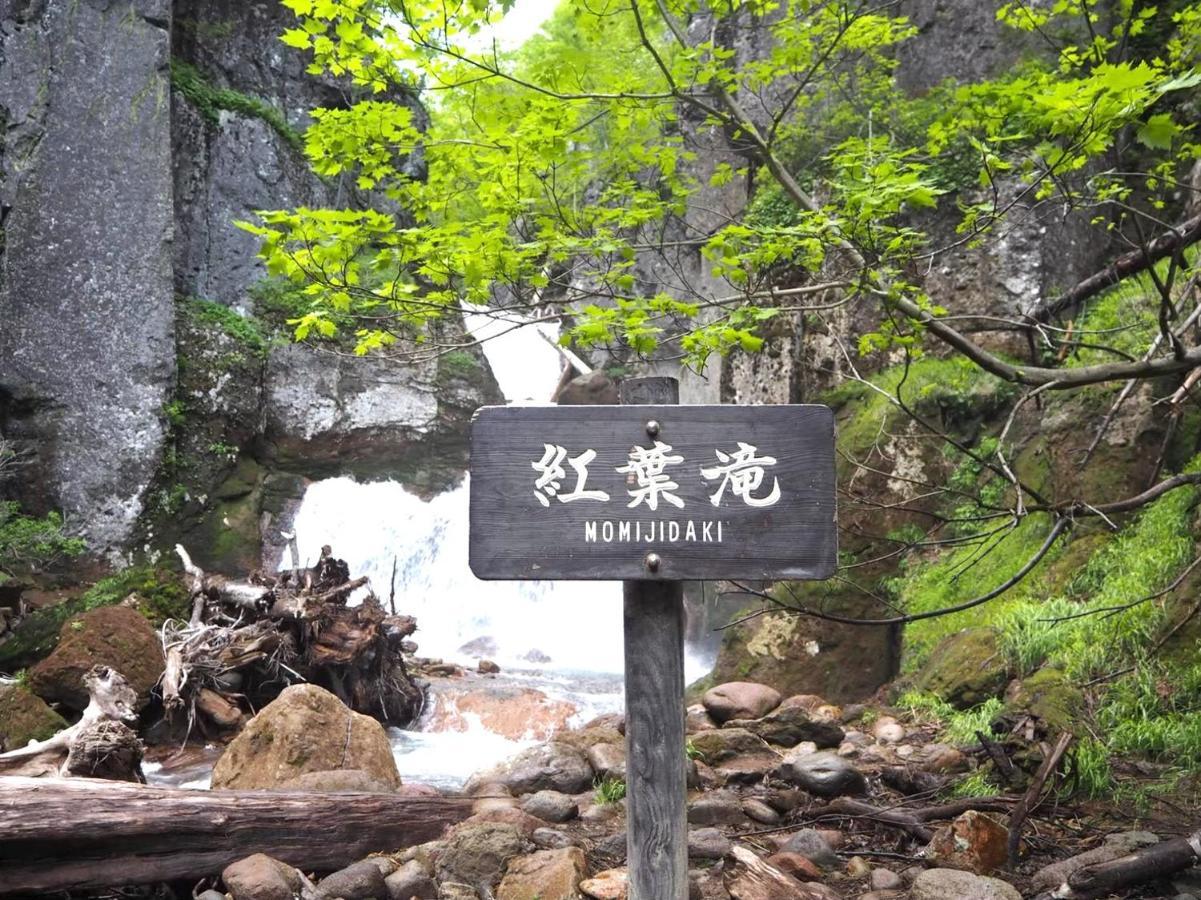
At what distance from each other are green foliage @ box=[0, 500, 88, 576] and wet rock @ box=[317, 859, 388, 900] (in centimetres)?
774

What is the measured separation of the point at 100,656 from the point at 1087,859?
699 centimetres

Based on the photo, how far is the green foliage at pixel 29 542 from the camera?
954 cm

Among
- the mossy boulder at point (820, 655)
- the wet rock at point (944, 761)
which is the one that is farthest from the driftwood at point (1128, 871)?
the mossy boulder at point (820, 655)

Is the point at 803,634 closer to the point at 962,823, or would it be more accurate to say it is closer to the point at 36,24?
the point at 962,823

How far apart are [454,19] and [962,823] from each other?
12.9 ft

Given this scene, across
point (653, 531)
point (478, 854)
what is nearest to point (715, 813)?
point (478, 854)

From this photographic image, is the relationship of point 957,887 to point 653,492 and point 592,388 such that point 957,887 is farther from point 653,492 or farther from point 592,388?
point 592,388

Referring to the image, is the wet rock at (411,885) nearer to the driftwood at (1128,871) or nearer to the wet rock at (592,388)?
the driftwood at (1128,871)

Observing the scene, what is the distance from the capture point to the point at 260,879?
11.5 ft

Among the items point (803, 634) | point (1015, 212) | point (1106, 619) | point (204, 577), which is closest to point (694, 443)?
point (1106, 619)

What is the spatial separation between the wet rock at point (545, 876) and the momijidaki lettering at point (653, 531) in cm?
177

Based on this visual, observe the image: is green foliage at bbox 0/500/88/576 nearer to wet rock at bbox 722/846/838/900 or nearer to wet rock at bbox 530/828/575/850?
wet rock at bbox 530/828/575/850

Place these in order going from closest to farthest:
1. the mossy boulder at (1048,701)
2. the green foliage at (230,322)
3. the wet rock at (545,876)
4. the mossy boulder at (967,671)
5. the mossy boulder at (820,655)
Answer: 1. the wet rock at (545,876)
2. the mossy boulder at (1048,701)
3. the mossy boulder at (967,671)
4. the mossy boulder at (820,655)
5. the green foliage at (230,322)

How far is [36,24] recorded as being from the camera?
11.9 metres
